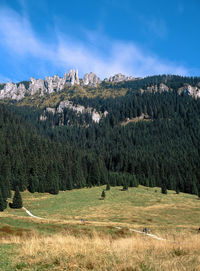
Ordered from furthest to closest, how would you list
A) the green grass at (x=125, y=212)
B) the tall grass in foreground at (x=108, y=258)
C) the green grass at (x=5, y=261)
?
the green grass at (x=125, y=212) < the green grass at (x=5, y=261) < the tall grass in foreground at (x=108, y=258)

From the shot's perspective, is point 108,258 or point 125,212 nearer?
point 108,258

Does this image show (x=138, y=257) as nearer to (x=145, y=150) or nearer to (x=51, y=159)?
(x=51, y=159)

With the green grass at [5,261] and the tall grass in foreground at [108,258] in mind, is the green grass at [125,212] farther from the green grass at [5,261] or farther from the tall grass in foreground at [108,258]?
the tall grass in foreground at [108,258]

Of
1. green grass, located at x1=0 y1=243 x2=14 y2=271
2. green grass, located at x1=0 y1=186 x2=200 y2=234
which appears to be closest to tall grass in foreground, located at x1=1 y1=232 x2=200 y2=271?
green grass, located at x1=0 y1=243 x2=14 y2=271

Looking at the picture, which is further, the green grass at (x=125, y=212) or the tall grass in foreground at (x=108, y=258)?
the green grass at (x=125, y=212)

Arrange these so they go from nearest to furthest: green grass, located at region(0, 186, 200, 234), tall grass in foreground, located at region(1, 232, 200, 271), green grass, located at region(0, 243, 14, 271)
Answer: tall grass in foreground, located at region(1, 232, 200, 271)
green grass, located at region(0, 243, 14, 271)
green grass, located at region(0, 186, 200, 234)

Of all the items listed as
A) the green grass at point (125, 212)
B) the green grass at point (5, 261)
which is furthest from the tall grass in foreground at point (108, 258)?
the green grass at point (125, 212)

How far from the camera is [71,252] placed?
7707mm

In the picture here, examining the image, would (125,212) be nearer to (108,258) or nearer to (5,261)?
(108,258)

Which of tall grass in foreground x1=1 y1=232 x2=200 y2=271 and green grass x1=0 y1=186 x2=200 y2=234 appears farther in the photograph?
green grass x1=0 y1=186 x2=200 y2=234

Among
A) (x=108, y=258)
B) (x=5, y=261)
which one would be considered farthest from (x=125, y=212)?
(x=5, y=261)

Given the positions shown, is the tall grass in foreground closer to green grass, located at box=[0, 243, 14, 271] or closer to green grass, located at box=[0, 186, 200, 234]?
green grass, located at box=[0, 243, 14, 271]

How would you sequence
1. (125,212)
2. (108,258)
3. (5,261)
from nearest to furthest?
(108,258) < (5,261) < (125,212)

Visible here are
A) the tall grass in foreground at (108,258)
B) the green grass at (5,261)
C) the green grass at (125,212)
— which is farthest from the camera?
the green grass at (125,212)
